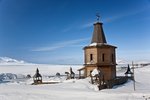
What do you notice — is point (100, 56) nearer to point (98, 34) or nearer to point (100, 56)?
point (100, 56)

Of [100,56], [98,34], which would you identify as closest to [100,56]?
[100,56]

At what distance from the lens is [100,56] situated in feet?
102

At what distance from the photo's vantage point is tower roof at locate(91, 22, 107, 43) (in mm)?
32062

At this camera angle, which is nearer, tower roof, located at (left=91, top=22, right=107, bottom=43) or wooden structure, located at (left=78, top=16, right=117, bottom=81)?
wooden structure, located at (left=78, top=16, right=117, bottom=81)

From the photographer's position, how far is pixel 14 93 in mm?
19109

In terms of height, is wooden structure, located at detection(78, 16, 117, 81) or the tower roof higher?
the tower roof

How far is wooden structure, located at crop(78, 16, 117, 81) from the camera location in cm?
3097

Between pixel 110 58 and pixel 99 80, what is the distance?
518 cm

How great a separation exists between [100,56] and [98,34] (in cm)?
306

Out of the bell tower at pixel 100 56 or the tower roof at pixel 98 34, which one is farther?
the tower roof at pixel 98 34

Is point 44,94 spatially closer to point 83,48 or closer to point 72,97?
point 72,97

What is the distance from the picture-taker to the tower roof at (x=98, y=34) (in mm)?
32062

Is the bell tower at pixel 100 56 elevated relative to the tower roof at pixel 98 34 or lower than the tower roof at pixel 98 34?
lower

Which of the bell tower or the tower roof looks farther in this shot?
the tower roof
